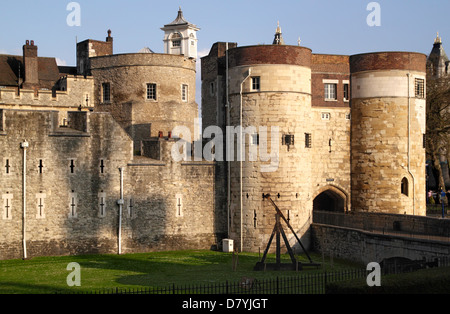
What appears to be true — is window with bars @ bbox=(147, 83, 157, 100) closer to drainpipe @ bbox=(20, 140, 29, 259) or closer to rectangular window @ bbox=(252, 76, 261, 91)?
rectangular window @ bbox=(252, 76, 261, 91)

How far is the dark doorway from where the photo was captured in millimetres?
43594

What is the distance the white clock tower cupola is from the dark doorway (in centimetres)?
→ 3416

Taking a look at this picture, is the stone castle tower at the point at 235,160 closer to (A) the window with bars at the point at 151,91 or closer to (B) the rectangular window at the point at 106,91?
(B) the rectangular window at the point at 106,91

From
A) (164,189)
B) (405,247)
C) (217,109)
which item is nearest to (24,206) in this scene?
(164,189)

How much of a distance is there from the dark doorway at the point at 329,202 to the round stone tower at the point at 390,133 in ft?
4.11

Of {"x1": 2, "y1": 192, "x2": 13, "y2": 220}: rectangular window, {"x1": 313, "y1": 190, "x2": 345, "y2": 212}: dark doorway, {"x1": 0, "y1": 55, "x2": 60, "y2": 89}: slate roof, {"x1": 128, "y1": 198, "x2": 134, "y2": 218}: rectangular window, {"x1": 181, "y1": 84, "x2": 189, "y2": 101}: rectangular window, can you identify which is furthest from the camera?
{"x1": 181, "y1": 84, "x2": 189, "y2": 101}: rectangular window

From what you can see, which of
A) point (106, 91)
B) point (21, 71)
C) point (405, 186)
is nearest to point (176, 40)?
point (21, 71)

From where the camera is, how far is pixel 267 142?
38812mm

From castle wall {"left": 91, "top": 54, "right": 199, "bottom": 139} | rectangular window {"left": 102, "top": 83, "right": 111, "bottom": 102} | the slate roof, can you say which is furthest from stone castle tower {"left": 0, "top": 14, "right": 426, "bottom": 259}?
the slate roof

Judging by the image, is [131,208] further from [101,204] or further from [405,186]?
[405,186]

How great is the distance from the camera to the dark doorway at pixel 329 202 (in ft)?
143

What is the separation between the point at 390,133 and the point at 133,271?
59.7 ft

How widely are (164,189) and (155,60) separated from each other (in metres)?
14.5

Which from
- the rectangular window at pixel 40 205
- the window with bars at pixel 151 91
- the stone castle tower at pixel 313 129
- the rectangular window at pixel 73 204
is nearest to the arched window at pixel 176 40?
the window with bars at pixel 151 91
